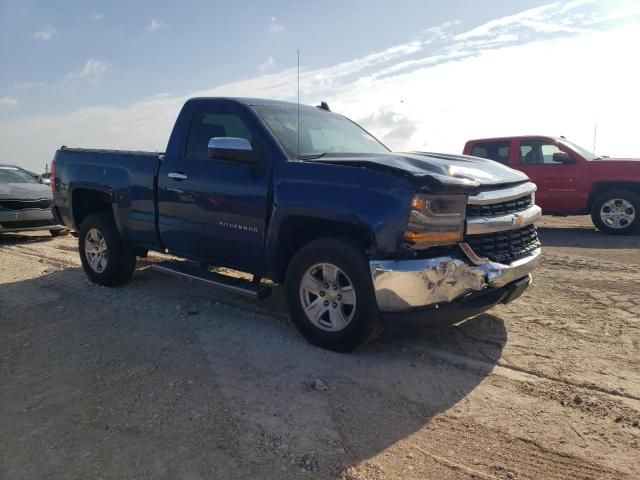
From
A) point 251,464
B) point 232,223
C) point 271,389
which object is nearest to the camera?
point 251,464

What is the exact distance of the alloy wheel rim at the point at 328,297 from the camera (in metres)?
3.94

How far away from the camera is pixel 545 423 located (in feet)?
10.2

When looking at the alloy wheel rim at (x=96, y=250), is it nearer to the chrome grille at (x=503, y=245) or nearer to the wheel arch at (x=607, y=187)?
the chrome grille at (x=503, y=245)

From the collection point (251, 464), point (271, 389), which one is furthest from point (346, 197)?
point (251, 464)

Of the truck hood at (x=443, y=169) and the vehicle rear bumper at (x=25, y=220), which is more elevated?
the truck hood at (x=443, y=169)

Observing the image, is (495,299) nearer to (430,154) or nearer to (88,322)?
(430,154)

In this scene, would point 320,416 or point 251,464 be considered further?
point 320,416

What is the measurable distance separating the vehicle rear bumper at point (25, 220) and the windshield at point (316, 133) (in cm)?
635

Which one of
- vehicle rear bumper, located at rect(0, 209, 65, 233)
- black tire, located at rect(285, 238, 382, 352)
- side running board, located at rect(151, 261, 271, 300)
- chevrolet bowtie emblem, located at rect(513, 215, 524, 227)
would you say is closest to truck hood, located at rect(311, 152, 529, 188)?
chevrolet bowtie emblem, located at rect(513, 215, 524, 227)

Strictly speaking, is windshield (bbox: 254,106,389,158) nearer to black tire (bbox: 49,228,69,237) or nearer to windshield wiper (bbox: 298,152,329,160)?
windshield wiper (bbox: 298,152,329,160)

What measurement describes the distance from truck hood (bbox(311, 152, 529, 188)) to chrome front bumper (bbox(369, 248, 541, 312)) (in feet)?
1.63

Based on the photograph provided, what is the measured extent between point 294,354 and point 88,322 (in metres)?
2.13

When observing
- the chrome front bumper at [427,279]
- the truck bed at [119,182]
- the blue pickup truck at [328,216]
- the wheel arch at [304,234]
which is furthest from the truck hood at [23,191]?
the chrome front bumper at [427,279]

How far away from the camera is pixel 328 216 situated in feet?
12.7
